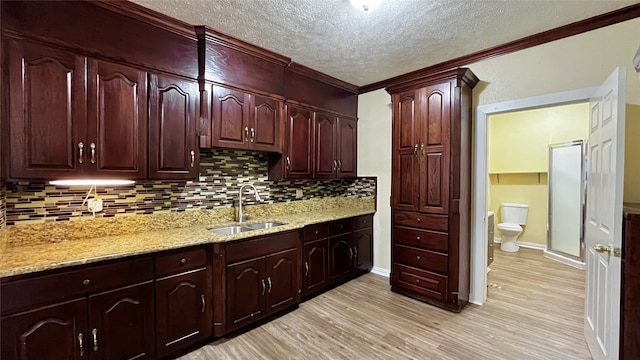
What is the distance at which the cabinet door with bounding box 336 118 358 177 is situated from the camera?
373 centimetres

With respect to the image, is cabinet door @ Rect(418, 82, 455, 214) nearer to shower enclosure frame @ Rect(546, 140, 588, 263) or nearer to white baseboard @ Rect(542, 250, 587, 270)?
shower enclosure frame @ Rect(546, 140, 588, 263)

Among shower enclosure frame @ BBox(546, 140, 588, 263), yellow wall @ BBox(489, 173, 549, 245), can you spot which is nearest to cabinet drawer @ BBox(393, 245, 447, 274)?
yellow wall @ BBox(489, 173, 549, 245)

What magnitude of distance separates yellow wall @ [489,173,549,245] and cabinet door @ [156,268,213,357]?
4.70m

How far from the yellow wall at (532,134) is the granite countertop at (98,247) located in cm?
428

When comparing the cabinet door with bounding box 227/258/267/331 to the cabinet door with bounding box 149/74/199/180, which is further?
the cabinet door with bounding box 227/258/267/331

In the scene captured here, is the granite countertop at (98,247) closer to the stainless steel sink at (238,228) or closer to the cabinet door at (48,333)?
the stainless steel sink at (238,228)

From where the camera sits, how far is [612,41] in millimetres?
2205

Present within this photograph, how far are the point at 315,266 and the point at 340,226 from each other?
56 cm

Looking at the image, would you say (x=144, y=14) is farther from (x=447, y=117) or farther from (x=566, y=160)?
(x=566, y=160)

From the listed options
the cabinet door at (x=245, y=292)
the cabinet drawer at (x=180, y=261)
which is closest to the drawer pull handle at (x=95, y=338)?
the cabinet drawer at (x=180, y=261)

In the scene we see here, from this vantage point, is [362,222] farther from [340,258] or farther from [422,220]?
[422,220]

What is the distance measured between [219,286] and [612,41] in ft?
12.1

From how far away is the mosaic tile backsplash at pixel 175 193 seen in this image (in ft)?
6.14

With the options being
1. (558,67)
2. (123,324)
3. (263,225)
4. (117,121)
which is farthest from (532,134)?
(123,324)
